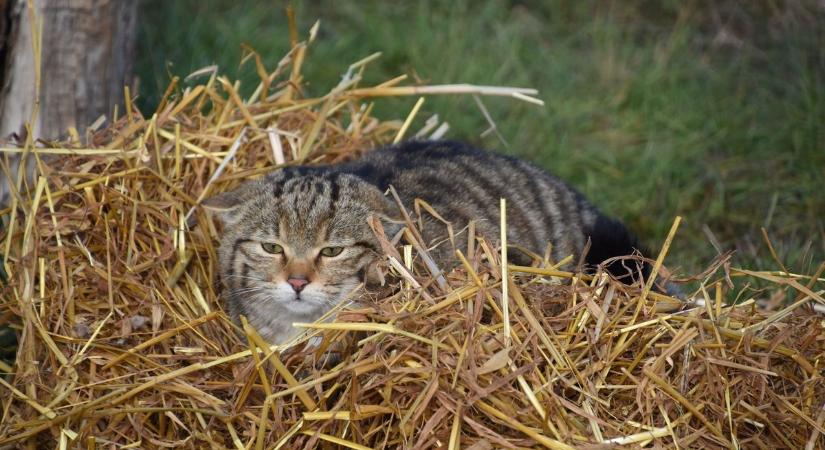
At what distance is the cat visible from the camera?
3.38 meters

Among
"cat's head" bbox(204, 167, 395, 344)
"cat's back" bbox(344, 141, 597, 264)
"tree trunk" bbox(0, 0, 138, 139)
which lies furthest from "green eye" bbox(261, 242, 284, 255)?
"tree trunk" bbox(0, 0, 138, 139)

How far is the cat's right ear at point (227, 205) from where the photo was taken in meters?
3.60

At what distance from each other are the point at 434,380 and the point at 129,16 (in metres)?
2.61

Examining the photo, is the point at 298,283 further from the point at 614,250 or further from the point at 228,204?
the point at 614,250

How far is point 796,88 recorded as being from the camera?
589 centimetres

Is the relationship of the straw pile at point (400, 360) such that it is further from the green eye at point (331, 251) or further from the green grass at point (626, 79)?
the green grass at point (626, 79)

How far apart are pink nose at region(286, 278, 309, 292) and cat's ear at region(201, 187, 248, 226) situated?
413 millimetres

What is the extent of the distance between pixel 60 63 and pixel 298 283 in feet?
5.80

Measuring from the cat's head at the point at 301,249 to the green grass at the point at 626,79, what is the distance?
178cm

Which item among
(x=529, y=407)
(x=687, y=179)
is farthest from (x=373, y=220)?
(x=687, y=179)

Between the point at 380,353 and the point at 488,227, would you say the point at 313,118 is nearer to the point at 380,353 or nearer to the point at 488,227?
the point at 488,227

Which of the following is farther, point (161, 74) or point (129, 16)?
point (161, 74)

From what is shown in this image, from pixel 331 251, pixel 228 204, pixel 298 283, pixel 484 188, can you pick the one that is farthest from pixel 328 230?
pixel 484 188

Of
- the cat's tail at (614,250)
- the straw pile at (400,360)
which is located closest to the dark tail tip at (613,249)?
the cat's tail at (614,250)
